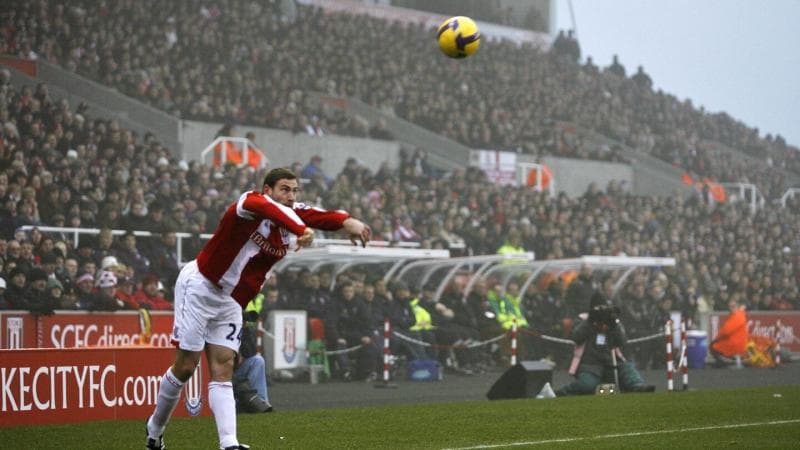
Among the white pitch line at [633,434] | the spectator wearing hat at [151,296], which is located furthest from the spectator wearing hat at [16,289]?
the white pitch line at [633,434]

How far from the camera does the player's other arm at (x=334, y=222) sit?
851 cm

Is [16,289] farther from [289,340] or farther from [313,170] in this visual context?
[313,170]

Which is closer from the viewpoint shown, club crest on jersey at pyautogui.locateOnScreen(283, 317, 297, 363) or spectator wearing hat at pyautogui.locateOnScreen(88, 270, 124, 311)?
spectator wearing hat at pyautogui.locateOnScreen(88, 270, 124, 311)

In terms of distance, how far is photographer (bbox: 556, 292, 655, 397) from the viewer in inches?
733

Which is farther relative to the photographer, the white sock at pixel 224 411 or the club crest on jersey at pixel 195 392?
the club crest on jersey at pixel 195 392

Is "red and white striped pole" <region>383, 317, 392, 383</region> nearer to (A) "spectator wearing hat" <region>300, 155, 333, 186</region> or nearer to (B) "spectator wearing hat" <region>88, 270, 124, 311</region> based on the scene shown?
(B) "spectator wearing hat" <region>88, 270, 124, 311</region>

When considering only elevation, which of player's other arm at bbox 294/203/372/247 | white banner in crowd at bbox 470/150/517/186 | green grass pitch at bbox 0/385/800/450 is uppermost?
white banner in crowd at bbox 470/150/517/186

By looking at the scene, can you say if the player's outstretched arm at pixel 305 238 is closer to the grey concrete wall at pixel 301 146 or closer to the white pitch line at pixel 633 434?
the white pitch line at pixel 633 434

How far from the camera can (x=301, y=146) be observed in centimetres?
3042

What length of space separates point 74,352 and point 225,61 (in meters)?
18.7

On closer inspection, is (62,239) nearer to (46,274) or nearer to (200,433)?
(46,274)

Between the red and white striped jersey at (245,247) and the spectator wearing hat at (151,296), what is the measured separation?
34.3 feet

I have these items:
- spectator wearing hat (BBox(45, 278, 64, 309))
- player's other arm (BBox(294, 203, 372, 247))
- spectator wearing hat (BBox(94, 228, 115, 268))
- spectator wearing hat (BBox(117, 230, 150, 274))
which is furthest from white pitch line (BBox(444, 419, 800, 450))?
spectator wearing hat (BBox(117, 230, 150, 274))

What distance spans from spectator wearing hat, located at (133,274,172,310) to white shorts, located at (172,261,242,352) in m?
10.4
